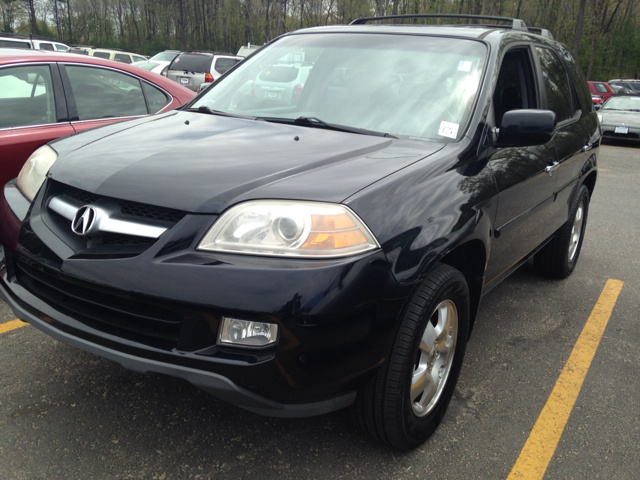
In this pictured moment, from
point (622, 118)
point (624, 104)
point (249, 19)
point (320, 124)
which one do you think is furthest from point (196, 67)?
point (249, 19)

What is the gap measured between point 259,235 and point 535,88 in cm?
240

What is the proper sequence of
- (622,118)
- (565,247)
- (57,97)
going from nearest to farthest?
(57,97) < (565,247) < (622,118)

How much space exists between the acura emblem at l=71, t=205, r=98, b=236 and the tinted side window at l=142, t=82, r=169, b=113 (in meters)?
3.00

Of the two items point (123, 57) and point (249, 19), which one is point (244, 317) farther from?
point (249, 19)

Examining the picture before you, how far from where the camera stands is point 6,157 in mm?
4066

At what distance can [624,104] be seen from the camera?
16.8 metres

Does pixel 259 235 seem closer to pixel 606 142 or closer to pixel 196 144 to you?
pixel 196 144

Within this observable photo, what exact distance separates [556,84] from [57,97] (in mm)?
3574

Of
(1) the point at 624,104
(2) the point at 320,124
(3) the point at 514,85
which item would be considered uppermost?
(3) the point at 514,85

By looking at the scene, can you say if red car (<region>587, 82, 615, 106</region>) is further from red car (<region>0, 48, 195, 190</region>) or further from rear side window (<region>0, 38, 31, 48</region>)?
red car (<region>0, 48, 195, 190</region>)

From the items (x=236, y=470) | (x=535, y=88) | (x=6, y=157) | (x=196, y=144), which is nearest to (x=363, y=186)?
(x=196, y=144)

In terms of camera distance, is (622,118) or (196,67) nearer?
(622,118)

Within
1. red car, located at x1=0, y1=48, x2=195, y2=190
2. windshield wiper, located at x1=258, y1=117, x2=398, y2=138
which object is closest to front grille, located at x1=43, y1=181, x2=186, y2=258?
windshield wiper, located at x1=258, y1=117, x2=398, y2=138

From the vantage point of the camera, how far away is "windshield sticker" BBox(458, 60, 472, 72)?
3.08m
